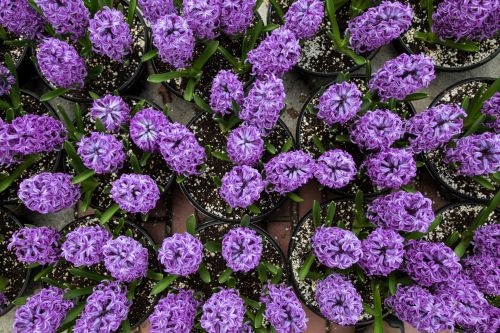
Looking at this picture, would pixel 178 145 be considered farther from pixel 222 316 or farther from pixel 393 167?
pixel 393 167

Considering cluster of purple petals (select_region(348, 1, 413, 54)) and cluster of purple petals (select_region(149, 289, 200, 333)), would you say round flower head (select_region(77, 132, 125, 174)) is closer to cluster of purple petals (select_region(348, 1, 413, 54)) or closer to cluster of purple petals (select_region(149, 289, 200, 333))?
cluster of purple petals (select_region(149, 289, 200, 333))

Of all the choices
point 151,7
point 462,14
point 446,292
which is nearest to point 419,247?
point 446,292

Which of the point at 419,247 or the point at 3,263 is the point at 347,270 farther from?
the point at 3,263

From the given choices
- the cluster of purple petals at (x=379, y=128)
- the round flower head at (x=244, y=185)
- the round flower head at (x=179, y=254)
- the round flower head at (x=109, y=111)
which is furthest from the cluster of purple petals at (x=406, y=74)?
the round flower head at (x=109, y=111)

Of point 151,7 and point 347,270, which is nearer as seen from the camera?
point 151,7

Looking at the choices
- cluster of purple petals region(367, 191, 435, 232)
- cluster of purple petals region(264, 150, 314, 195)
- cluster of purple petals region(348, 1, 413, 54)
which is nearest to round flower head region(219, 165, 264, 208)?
cluster of purple petals region(264, 150, 314, 195)

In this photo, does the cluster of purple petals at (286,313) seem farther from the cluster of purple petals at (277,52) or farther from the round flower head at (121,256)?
the cluster of purple petals at (277,52)

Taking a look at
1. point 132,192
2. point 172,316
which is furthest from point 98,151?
point 172,316
